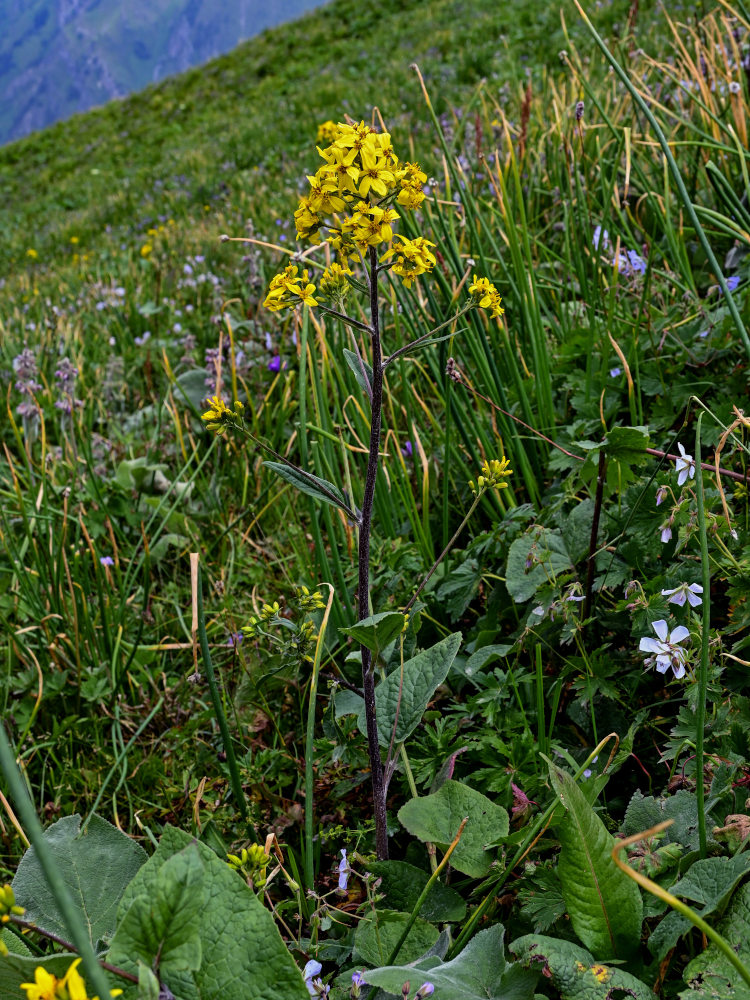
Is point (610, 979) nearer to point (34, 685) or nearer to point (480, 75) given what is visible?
point (34, 685)

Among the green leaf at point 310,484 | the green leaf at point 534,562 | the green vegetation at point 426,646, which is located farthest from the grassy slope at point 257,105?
the green leaf at point 310,484

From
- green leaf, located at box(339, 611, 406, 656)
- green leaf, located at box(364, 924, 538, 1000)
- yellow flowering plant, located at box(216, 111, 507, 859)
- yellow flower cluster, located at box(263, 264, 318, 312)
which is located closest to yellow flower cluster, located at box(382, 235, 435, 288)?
yellow flowering plant, located at box(216, 111, 507, 859)

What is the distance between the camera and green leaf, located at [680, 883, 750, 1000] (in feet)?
2.43

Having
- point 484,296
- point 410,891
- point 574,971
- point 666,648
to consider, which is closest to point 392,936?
point 410,891

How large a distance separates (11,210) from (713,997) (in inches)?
550

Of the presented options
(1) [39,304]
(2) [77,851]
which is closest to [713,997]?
(2) [77,851]

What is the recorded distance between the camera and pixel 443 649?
42.5 inches

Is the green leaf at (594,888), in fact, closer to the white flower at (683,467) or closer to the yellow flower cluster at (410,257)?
the white flower at (683,467)

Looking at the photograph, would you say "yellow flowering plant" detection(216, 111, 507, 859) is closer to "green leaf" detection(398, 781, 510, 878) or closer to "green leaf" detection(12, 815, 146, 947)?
"green leaf" detection(398, 781, 510, 878)

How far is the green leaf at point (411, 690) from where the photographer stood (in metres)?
1.06

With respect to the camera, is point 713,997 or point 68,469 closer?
point 713,997

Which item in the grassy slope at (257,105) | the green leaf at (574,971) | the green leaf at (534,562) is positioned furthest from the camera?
the grassy slope at (257,105)

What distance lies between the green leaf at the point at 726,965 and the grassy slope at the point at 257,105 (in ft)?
18.0

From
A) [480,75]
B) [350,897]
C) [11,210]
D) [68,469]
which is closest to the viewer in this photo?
[350,897]
